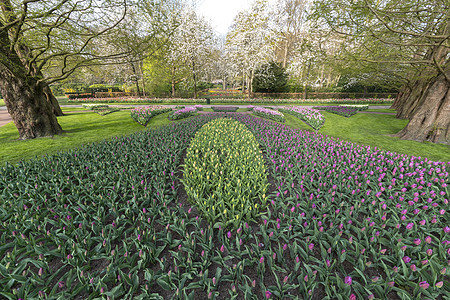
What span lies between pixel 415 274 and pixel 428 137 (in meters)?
8.64

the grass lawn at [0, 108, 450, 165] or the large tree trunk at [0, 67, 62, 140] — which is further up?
the large tree trunk at [0, 67, 62, 140]

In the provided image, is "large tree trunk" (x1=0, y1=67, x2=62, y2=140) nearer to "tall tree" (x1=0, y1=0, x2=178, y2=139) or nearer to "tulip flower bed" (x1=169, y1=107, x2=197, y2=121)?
"tall tree" (x1=0, y1=0, x2=178, y2=139)

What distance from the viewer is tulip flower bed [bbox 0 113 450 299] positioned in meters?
1.96

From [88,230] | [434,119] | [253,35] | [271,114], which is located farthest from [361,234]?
[253,35]

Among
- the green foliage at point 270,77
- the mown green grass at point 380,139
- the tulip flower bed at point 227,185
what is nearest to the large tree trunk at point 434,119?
the mown green grass at point 380,139

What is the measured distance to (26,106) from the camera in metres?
7.07

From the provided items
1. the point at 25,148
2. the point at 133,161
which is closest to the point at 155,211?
the point at 133,161

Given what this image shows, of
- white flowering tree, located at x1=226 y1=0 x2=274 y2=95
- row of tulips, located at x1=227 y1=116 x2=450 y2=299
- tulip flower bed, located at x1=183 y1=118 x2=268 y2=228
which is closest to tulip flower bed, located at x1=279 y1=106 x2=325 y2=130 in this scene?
row of tulips, located at x1=227 y1=116 x2=450 y2=299

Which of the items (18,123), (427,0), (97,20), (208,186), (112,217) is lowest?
Result: (112,217)

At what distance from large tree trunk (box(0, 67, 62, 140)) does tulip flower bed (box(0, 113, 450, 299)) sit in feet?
13.7

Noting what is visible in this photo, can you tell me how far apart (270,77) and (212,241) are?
1075 inches

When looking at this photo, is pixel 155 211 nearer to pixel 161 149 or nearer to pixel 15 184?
pixel 161 149

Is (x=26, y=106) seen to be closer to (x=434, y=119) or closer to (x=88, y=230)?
(x=88, y=230)

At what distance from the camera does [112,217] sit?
3.23m
